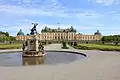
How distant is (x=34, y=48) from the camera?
72.1 feet

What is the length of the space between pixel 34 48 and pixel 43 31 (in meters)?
91.7

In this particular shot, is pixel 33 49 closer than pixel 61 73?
No

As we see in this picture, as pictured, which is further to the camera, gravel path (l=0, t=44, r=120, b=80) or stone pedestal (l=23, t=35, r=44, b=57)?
stone pedestal (l=23, t=35, r=44, b=57)

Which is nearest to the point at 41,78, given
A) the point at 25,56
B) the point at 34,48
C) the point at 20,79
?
the point at 20,79

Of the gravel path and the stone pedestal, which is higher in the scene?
the stone pedestal

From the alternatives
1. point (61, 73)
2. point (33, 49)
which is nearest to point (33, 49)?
point (33, 49)

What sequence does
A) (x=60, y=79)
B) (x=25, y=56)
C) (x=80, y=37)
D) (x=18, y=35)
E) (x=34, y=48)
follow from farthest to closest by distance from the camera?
(x=80, y=37)
(x=18, y=35)
(x=34, y=48)
(x=25, y=56)
(x=60, y=79)

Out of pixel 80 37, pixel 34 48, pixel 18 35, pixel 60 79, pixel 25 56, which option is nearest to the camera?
pixel 60 79

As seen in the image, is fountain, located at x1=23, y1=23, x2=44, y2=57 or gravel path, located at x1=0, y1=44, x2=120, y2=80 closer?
gravel path, located at x1=0, y1=44, x2=120, y2=80

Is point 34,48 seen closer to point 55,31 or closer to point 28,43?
point 28,43

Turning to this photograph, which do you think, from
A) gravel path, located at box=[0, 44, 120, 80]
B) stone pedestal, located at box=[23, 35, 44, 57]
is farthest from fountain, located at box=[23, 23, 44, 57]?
gravel path, located at box=[0, 44, 120, 80]

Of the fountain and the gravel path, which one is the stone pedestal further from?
the gravel path

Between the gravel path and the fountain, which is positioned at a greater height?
the fountain

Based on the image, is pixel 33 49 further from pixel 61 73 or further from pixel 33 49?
pixel 61 73
